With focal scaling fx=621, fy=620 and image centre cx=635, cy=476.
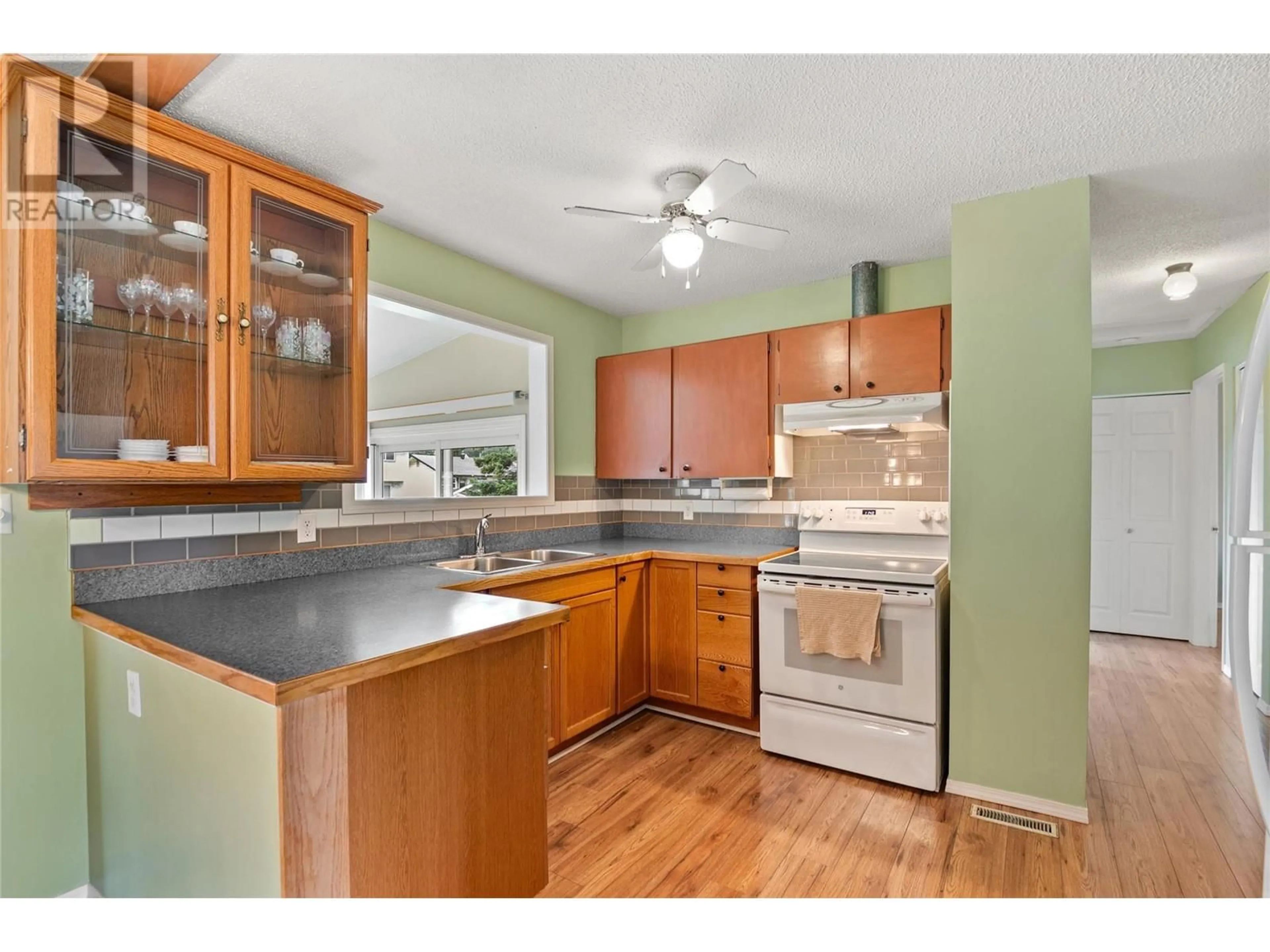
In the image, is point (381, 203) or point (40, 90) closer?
point (40, 90)

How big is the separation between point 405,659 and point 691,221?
1788 mm

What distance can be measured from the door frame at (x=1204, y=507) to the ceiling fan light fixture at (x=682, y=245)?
4.26 metres

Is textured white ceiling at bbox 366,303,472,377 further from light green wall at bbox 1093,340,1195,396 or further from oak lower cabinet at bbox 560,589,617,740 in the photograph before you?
light green wall at bbox 1093,340,1195,396

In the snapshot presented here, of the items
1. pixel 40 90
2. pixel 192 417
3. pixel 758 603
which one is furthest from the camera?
pixel 758 603

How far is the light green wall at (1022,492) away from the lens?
2.31m

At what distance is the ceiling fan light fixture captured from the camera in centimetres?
218

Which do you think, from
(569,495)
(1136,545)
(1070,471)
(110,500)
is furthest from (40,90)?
(1136,545)

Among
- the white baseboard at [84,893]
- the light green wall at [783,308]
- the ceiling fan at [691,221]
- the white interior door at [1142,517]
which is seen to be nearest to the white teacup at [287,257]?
the ceiling fan at [691,221]

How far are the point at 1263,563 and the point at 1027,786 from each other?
8.04ft

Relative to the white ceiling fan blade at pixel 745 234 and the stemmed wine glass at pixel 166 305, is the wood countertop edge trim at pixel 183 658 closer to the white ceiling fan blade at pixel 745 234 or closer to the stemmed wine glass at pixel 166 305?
the stemmed wine glass at pixel 166 305

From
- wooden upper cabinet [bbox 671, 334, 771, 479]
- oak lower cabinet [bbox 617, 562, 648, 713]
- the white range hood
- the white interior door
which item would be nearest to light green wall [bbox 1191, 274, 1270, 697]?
the white interior door

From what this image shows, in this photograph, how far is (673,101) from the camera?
1812mm

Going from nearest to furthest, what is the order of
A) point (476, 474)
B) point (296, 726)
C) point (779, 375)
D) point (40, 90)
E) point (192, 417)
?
point (296, 726) → point (40, 90) → point (192, 417) → point (779, 375) → point (476, 474)

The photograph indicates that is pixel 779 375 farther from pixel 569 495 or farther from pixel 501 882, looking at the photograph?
pixel 501 882
